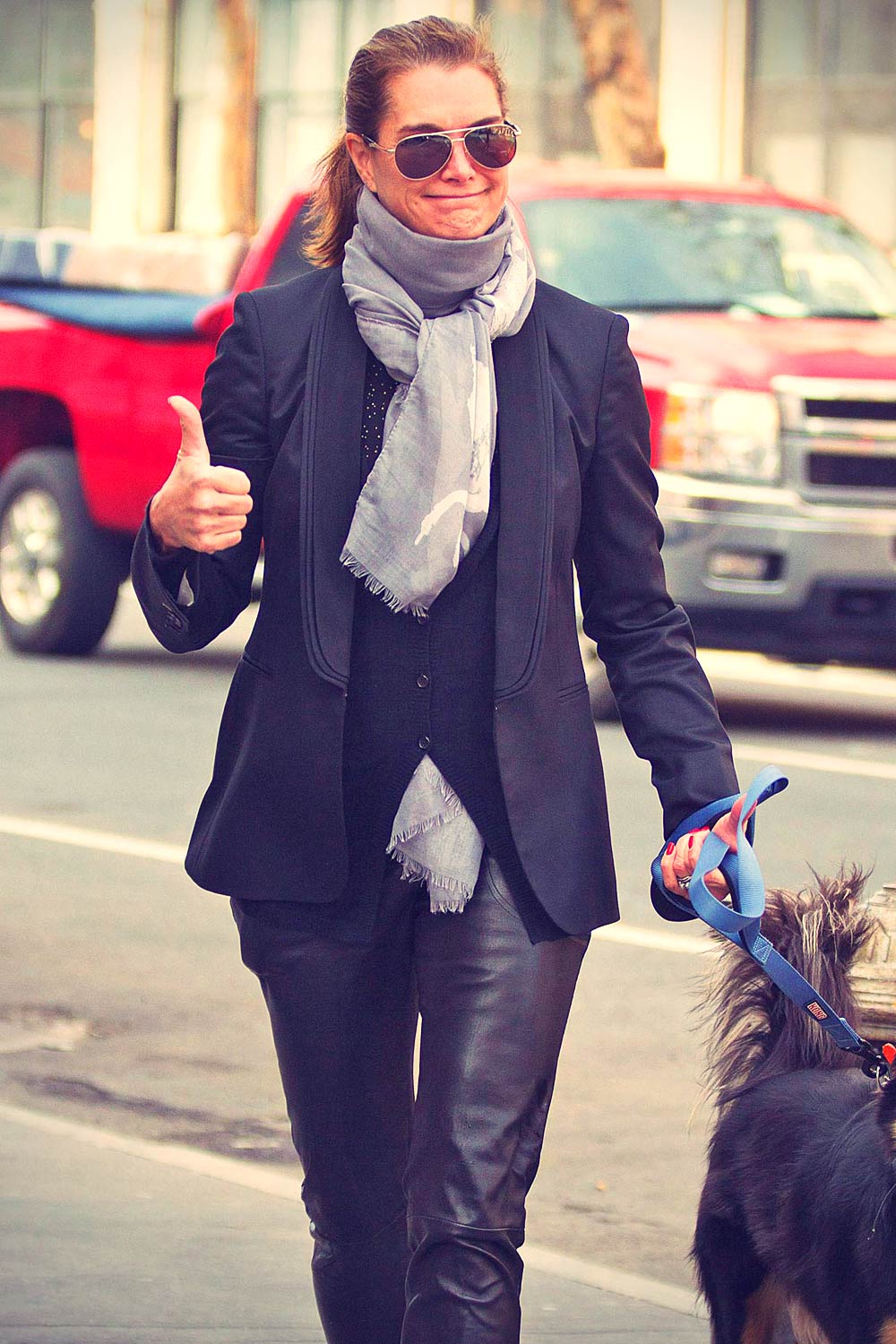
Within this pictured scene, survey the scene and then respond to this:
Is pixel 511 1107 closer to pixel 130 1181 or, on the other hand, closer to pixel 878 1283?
pixel 878 1283

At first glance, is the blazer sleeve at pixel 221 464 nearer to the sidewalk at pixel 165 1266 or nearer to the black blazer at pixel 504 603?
the black blazer at pixel 504 603

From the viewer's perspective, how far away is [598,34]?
2086cm

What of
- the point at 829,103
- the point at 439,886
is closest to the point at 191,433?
the point at 439,886

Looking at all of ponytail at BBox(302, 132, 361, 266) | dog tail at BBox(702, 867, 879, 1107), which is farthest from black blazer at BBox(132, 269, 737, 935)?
dog tail at BBox(702, 867, 879, 1107)

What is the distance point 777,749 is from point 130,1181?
18.5 feet

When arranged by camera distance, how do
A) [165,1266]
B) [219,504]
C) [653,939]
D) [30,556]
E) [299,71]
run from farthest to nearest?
[299,71] < [30,556] < [653,939] < [165,1266] < [219,504]

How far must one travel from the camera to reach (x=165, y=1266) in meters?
4.52

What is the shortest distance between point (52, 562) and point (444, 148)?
30.9 ft

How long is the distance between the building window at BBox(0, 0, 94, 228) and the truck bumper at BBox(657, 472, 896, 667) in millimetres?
21913

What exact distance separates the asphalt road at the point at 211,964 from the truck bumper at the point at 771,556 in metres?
0.54

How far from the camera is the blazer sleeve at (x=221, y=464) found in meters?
3.23

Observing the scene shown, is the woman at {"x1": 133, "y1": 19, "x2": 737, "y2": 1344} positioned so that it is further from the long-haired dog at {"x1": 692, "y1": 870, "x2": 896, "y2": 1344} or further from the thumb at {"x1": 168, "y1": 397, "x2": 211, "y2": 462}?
the long-haired dog at {"x1": 692, "y1": 870, "x2": 896, "y2": 1344}

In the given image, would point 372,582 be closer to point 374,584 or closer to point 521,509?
point 374,584

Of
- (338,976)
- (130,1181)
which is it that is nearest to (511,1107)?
(338,976)
